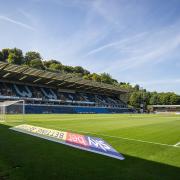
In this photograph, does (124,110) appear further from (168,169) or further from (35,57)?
(168,169)

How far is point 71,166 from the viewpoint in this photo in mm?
6914

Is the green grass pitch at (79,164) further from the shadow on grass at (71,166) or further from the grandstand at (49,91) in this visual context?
the grandstand at (49,91)

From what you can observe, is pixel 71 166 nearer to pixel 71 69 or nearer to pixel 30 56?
pixel 30 56

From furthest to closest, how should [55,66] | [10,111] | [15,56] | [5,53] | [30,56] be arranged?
[55,66], [30,56], [5,53], [15,56], [10,111]

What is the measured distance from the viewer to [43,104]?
6462cm

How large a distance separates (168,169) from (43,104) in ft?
194

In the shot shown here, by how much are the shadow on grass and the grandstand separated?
46260mm

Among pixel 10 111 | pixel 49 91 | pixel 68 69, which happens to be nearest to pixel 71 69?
pixel 68 69

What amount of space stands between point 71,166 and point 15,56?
111 metres

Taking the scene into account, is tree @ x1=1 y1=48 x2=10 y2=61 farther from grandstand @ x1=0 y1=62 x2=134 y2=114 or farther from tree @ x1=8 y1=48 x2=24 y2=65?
grandstand @ x1=0 y1=62 x2=134 y2=114

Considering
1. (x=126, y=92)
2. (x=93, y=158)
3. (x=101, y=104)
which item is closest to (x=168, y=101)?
(x=126, y=92)

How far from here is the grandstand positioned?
2331 inches

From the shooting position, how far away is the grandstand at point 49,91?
59.2 meters

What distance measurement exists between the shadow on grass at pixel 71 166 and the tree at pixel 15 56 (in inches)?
4226
